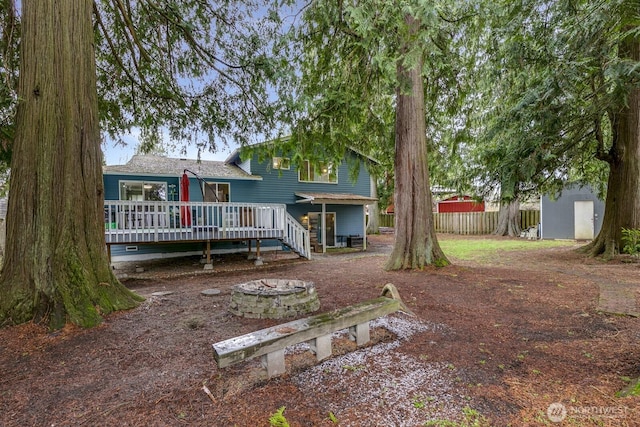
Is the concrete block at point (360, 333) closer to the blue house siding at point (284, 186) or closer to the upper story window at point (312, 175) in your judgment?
the blue house siding at point (284, 186)

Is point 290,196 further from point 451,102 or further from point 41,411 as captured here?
point 41,411

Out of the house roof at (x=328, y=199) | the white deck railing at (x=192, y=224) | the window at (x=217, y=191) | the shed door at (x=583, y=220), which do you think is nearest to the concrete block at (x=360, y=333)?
the white deck railing at (x=192, y=224)

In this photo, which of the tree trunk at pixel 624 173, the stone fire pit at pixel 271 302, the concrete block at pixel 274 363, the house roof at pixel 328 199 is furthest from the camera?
the house roof at pixel 328 199

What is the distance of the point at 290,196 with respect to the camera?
49.8 ft

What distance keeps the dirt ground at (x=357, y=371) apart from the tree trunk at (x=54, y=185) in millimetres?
394

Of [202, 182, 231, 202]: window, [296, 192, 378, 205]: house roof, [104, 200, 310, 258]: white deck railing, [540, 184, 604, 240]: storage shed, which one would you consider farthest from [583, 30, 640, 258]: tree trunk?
[202, 182, 231, 202]: window

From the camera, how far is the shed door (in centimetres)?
1617

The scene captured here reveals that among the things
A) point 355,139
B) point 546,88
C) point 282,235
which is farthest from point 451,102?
point 282,235

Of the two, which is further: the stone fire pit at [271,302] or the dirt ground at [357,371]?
the stone fire pit at [271,302]

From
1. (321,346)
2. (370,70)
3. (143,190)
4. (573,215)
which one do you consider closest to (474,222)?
(573,215)

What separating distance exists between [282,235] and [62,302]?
7.28 meters

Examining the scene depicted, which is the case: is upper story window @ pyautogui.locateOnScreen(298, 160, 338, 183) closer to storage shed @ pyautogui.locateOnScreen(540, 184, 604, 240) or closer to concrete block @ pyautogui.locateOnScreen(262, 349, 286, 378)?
storage shed @ pyautogui.locateOnScreen(540, 184, 604, 240)

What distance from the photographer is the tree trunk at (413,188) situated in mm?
8266

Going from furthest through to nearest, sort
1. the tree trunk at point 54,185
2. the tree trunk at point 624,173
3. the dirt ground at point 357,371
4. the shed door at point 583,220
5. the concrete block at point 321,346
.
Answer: the shed door at point 583,220, the tree trunk at point 624,173, the tree trunk at point 54,185, the concrete block at point 321,346, the dirt ground at point 357,371
